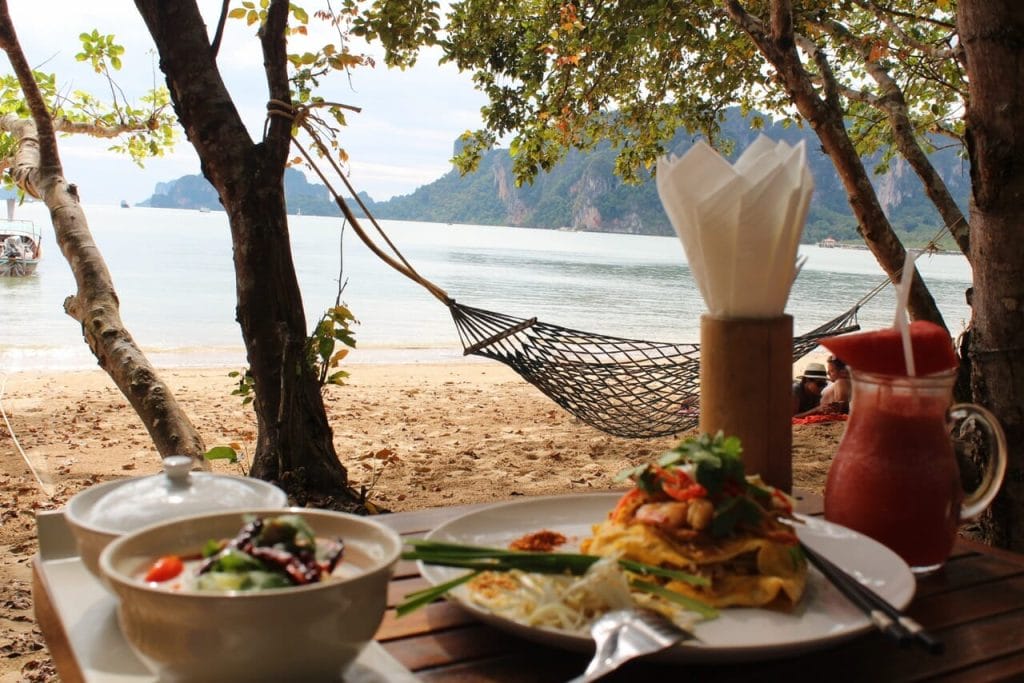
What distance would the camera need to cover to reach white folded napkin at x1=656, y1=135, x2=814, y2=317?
0.82m

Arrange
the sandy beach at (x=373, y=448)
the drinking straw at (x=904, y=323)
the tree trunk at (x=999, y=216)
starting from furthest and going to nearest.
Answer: the sandy beach at (x=373, y=448) < the tree trunk at (x=999, y=216) < the drinking straw at (x=904, y=323)

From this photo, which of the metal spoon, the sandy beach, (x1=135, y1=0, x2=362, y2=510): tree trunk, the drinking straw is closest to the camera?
the metal spoon

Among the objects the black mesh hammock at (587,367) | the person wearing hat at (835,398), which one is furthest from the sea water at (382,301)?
the person wearing hat at (835,398)

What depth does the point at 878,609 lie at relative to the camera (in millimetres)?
602

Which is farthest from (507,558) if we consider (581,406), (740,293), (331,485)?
(581,406)

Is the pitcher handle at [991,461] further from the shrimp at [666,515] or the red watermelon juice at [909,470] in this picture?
the shrimp at [666,515]

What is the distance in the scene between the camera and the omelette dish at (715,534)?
669mm

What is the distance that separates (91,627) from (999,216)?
1.68m

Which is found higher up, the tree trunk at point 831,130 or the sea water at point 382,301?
the tree trunk at point 831,130

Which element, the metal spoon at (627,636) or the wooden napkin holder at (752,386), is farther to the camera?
the wooden napkin holder at (752,386)

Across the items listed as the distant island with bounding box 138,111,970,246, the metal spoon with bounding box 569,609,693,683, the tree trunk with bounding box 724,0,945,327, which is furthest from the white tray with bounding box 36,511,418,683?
the distant island with bounding box 138,111,970,246

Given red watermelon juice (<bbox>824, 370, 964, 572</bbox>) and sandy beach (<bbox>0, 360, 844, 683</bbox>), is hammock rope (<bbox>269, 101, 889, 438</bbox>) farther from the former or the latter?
red watermelon juice (<bbox>824, 370, 964, 572</bbox>)

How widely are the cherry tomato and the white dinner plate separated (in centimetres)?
23

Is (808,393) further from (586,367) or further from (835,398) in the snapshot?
(586,367)
